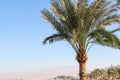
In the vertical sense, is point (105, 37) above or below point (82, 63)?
above

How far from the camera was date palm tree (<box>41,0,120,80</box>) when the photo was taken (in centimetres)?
2088

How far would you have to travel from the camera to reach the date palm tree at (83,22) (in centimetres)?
2088

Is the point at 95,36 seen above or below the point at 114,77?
below

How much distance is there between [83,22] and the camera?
21.0 metres

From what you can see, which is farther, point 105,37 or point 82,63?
point 82,63

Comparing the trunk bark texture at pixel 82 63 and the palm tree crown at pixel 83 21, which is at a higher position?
the palm tree crown at pixel 83 21

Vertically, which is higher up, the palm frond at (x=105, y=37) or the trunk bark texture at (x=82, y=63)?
the palm frond at (x=105, y=37)

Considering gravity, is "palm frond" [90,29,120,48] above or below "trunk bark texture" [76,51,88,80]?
above

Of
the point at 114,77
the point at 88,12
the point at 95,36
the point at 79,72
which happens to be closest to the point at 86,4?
the point at 88,12

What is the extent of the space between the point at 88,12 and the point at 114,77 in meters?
49.6

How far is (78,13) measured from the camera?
2095 cm

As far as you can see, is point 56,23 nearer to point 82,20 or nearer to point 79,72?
point 82,20

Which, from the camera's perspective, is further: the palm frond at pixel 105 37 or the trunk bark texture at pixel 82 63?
the trunk bark texture at pixel 82 63

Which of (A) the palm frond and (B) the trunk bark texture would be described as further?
(B) the trunk bark texture
